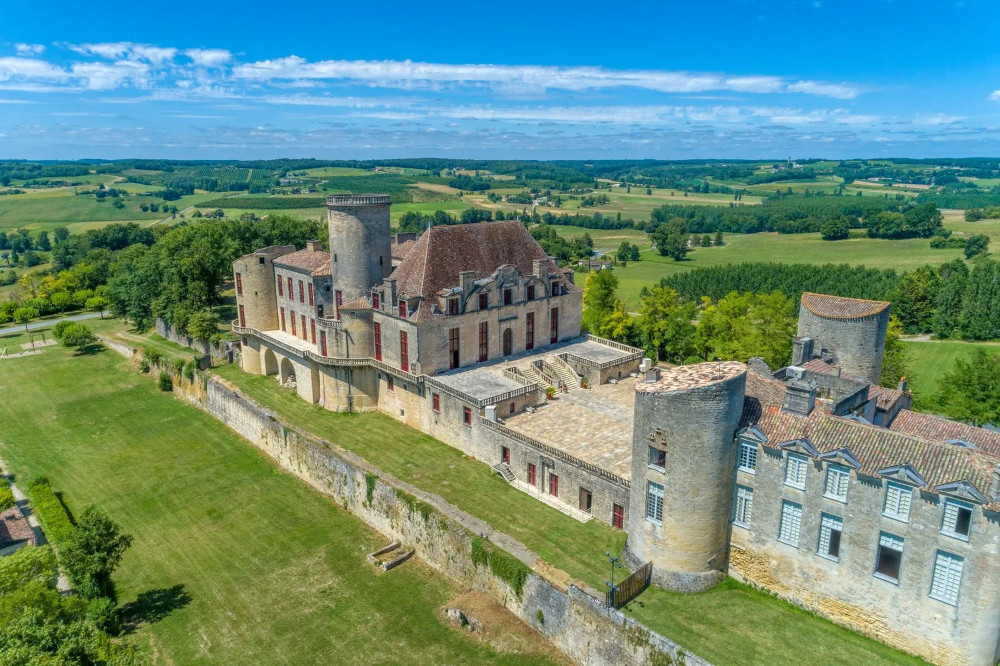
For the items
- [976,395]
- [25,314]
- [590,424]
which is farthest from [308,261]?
[25,314]

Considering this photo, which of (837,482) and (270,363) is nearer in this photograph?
(837,482)

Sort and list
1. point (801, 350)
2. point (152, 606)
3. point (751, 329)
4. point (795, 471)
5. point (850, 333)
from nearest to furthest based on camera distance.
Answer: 1. point (795, 471)
2. point (152, 606)
3. point (801, 350)
4. point (850, 333)
5. point (751, 329)

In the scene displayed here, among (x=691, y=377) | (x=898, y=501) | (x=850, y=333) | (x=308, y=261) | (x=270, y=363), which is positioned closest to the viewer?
(x=898, y=501)

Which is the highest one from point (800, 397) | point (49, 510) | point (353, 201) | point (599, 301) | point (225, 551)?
point (353, 201)

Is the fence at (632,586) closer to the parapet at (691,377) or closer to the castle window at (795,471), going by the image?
the castle window at (795,471)

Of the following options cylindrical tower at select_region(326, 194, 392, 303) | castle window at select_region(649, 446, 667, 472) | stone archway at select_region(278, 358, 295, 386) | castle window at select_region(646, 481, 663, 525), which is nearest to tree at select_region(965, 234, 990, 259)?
cylindrical tower at select_region(326, 194, 392, 303)

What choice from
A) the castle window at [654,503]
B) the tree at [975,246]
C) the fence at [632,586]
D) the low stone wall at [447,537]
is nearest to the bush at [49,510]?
the low stone wall at [447,537]

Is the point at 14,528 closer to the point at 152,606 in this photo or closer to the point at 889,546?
the point at 152,606
